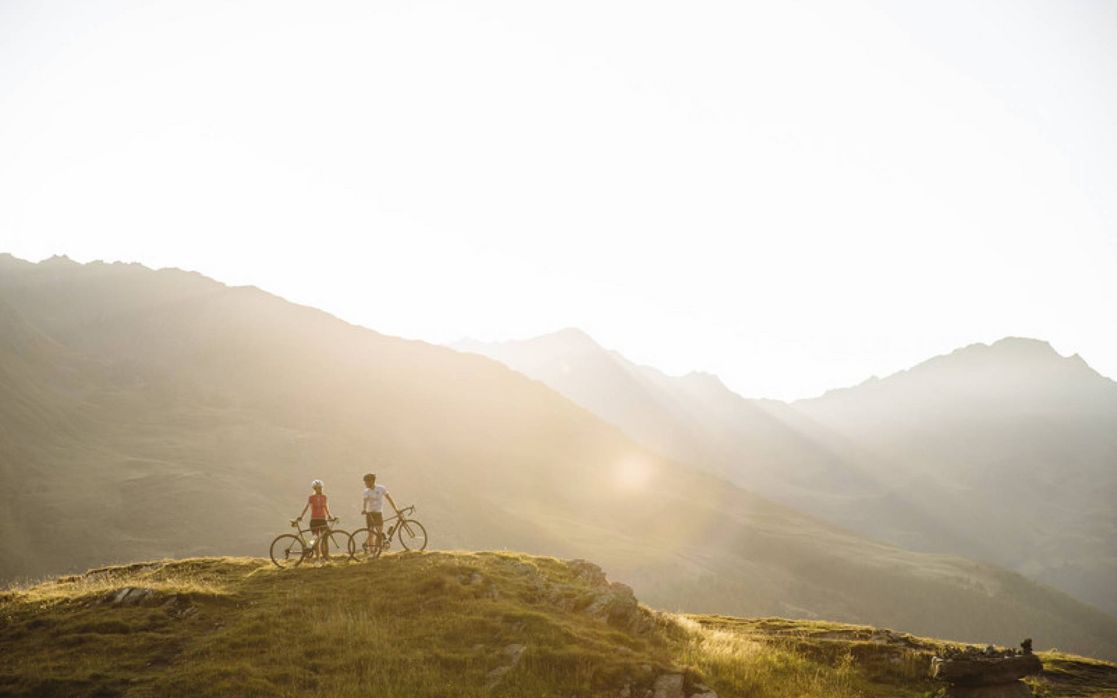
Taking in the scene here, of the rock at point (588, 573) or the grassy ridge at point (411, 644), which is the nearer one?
the grassy ridge at point (411, 644)

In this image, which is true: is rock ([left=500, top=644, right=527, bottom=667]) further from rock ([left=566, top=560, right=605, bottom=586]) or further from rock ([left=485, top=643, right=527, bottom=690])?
rock ([left=566, top=560, right=605, bottom=586])

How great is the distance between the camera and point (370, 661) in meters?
14.2

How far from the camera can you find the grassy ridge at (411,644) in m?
13.5

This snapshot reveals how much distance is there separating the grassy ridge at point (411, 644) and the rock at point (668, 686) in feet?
0.47

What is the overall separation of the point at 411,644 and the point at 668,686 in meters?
6.32

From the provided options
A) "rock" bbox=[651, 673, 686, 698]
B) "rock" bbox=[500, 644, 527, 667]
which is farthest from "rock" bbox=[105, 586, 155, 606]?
"rock" bbox=[651, 673, 686, 698]

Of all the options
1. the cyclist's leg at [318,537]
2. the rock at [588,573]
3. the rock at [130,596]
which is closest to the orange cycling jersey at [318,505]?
the cyclist's leg at [318,537]

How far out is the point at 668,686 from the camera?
1388 centimetres

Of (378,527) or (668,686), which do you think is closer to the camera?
(668,686)

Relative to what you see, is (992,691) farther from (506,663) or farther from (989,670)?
(506,663)

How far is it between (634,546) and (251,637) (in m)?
166

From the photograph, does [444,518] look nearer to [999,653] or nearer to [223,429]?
[223,429]

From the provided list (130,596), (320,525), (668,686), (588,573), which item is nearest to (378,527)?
(320,525)

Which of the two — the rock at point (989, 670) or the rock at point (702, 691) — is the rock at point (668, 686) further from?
the rock at point (989, 670)
